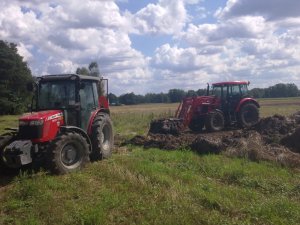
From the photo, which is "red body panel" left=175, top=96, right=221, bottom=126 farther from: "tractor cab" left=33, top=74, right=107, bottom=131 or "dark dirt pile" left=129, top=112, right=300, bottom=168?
"tractor cab" left=33, top=74, right=107, bottom=131

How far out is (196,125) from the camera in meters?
20.5

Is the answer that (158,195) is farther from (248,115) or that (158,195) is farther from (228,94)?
(248,115)

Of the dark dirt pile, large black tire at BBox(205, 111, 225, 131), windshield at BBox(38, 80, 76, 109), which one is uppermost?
windshield at BBox(38, 80, 76, 109)

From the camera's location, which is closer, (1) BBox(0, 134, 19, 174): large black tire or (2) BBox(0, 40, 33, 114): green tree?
(1) BBox(0, 134, 19, 174): large black tire

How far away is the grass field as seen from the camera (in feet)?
24.1

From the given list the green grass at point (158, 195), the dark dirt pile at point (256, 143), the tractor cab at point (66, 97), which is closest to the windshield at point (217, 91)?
the dark dirt pile at point (256, 143)

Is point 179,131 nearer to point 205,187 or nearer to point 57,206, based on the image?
point 205,187

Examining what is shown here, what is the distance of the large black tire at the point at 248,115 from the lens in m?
21.0

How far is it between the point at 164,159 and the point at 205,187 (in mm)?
Answer: 3587

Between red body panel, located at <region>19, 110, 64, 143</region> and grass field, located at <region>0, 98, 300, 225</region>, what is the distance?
1.02 m

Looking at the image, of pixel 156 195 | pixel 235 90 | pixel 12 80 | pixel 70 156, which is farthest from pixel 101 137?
pixel 12 80

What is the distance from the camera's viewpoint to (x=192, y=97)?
20109 millimetres

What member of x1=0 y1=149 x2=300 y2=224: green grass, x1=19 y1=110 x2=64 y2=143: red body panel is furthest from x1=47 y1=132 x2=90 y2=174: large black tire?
x1=19 y1=110 x2=64 y2=143: red body panel

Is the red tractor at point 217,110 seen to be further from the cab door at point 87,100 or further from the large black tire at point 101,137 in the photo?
the cab door at point 87,100
